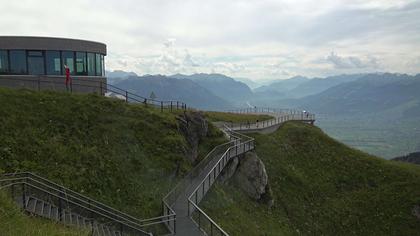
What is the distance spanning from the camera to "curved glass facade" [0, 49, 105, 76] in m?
30.1

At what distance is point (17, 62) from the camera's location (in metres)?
30.3

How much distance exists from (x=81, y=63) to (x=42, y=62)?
3.27m

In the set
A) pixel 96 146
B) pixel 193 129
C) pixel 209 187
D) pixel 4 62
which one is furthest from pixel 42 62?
pixel 209 187

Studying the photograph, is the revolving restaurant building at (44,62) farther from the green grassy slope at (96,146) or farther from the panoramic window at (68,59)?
the green grassy slope at (96,146)

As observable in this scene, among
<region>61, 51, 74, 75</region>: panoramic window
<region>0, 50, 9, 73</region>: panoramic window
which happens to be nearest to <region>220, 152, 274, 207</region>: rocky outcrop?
<region>61, 51, 74, 75</region>: panoramic window

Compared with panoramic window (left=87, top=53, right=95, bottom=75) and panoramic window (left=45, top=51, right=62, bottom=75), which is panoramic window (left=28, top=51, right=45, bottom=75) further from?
panoramic window (left=87, top=53, right=95, bottom=75)

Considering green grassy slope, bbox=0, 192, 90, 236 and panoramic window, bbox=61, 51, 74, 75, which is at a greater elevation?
panoramic window, bbox=61, 51, 74, 75

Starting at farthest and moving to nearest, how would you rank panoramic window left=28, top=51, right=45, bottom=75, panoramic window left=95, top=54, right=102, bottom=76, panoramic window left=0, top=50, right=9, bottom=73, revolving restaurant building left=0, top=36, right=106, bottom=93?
1. panoramic window left=95, top=54, right=102, bottom=76
2. panoramic window left=28, top=51, right=45, bottom=75
3. panoramic window left=0, top=50, right=9, bottom=73
4. revolving restaurant building left=0, top=36, right=106, bottom=93

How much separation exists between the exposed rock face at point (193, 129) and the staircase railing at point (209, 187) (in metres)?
2.36

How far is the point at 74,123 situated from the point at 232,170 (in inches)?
482

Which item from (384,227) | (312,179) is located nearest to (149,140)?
(312,179)

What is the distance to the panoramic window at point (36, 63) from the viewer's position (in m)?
30.6

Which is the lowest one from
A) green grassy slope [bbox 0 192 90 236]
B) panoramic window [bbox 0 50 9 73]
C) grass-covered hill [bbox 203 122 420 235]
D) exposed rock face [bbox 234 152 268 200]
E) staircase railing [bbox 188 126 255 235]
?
grass-covered hill [bbox 203 122 420 235]

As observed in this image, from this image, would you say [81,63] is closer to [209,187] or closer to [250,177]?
[209,187]
